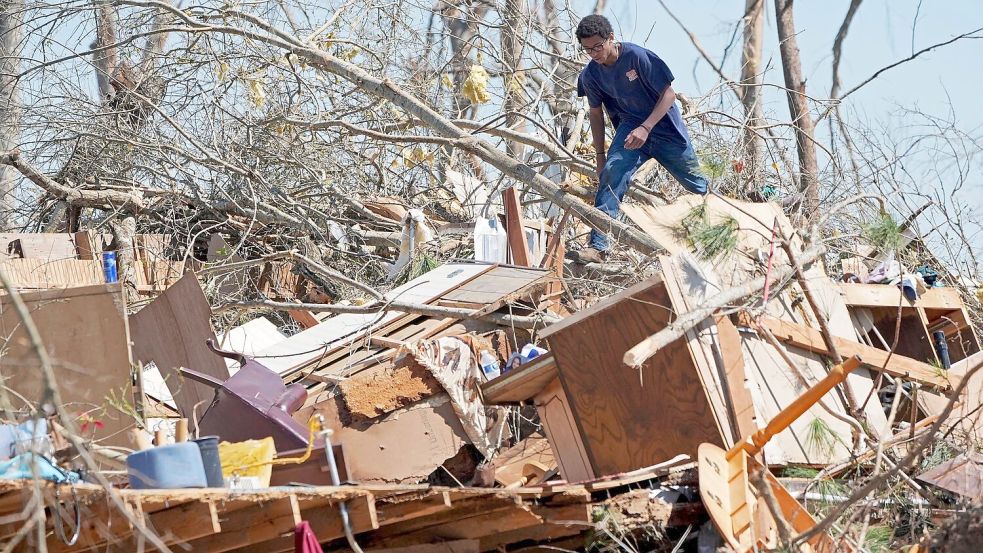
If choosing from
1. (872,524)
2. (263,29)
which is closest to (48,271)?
(263,29)

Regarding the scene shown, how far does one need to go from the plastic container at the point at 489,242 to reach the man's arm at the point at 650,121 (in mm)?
1225

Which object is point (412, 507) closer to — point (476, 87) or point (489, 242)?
point (489, 242)

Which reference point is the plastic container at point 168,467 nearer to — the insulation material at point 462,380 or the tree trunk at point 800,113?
the insulation material at point 462,380

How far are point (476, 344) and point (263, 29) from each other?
3283 mm

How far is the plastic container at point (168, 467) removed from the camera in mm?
3029

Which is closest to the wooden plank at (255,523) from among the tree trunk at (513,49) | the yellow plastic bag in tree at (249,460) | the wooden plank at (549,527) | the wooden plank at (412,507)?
the yellow plastic bag in tree at (249,460)

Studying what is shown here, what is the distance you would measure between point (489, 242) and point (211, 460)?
151 inches

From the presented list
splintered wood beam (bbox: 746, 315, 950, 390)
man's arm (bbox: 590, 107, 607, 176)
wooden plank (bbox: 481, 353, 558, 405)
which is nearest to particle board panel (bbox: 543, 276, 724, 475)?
wooden plank (bbox: 481, 353, 558, 405)

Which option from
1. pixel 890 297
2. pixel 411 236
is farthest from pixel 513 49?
pixel 890 297

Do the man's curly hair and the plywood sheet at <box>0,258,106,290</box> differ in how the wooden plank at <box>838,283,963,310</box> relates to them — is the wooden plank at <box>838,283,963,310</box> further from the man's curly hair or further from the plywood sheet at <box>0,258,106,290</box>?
the plywood sheet at <box>0,258,106,290</box>

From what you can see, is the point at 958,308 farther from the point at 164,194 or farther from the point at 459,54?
the point at 164,194

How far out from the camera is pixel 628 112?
252 inches

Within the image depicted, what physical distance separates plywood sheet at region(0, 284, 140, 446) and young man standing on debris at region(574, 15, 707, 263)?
2922 mm

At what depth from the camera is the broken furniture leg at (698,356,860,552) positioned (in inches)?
137
